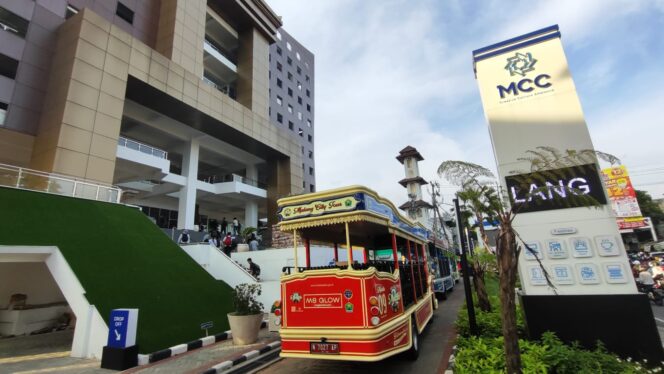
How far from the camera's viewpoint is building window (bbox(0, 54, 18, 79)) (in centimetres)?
1800

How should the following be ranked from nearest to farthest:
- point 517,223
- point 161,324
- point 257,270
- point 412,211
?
1. point 517,223
2. point 161,324
3. point 257,270
4. point 412,211

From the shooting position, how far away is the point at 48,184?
1191 cm

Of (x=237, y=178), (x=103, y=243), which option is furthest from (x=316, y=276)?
(x=237, y=178)

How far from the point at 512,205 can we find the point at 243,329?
24.6ft

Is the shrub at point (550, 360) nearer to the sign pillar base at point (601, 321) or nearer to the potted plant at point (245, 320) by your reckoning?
the sign pillar base at point (601, 321)

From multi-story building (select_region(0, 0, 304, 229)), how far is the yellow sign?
39.6 ft

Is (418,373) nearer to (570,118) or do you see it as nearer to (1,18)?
(570,118)

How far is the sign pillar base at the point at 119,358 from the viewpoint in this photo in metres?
6.82

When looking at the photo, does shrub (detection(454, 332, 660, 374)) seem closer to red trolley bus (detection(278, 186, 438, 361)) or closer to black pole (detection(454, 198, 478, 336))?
black pole (detection(454, 198, 478, 336))

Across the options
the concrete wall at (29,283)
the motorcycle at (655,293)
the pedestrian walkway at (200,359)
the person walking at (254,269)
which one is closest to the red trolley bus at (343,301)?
the pedestrian walkway at (200,359)

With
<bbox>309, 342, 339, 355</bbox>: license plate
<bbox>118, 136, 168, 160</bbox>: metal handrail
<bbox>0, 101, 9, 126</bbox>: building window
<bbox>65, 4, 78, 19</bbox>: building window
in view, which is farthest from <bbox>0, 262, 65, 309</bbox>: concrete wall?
<bbox>65, 4, 78, 19</bbox>: building window

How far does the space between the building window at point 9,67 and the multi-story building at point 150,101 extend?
47 mm

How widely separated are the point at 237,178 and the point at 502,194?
78.6 feet

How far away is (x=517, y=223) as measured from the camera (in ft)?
22.3
